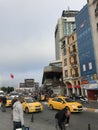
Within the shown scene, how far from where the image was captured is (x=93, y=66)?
44656 millimetres

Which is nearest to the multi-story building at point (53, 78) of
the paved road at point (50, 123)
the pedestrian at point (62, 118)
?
the paved road at point (50, 123)

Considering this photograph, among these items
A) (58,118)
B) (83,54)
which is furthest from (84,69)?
(58,118)

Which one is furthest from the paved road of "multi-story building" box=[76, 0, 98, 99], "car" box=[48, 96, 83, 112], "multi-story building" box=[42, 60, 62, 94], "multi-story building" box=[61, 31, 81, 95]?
"multi-story building" box=[42, 60, 62, 94]

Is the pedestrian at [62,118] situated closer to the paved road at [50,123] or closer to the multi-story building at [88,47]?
the paved road at [50,123]

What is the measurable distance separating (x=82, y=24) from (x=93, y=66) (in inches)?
440

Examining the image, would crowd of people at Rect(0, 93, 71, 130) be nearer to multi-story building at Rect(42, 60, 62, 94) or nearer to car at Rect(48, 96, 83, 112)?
car at Rect(48, 96, 83, 112)

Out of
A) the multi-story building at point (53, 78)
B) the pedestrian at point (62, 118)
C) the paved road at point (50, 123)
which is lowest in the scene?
the paved road at point (50, 123)

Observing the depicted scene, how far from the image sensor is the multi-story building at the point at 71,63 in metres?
53.6

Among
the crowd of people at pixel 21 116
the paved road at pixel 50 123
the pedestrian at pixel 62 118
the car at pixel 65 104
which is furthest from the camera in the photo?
the car at pixel 65 104

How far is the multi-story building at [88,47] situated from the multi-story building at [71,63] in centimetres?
331

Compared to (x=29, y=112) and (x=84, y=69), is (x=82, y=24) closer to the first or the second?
(x=84, y=69)

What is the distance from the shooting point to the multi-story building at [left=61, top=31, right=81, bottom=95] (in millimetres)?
53556

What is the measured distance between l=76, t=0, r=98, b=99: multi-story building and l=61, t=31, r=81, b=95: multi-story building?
10.8 feet

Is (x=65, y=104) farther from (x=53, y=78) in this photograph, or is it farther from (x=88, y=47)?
(x=53, y=78)
